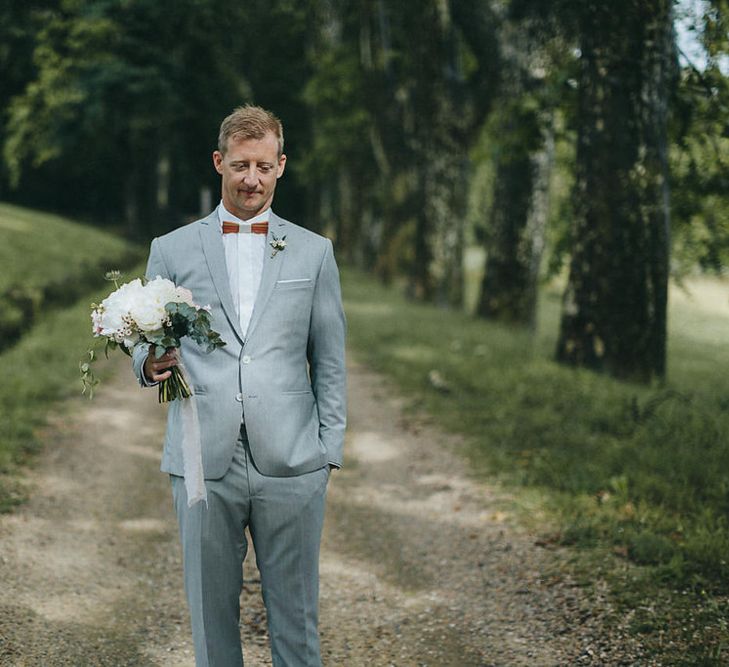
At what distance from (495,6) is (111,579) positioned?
14.5m

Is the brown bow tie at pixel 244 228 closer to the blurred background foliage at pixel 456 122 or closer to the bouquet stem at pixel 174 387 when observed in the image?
the bouquet stem at pixel 174 387

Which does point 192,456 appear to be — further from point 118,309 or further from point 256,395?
point 118,309

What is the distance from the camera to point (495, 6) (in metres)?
16.5

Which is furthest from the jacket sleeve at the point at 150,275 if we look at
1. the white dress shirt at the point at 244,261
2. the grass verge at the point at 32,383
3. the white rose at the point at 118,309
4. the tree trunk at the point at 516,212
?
the tree trunk at the point at 516,212

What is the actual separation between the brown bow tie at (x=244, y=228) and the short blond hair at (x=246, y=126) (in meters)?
0.26

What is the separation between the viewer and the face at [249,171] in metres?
2.98

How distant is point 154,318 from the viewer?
2.81 meters

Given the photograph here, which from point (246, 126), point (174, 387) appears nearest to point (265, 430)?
point (174, 387)

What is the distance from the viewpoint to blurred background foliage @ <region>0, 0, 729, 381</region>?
29.4 feet

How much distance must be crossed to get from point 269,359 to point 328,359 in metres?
0.25

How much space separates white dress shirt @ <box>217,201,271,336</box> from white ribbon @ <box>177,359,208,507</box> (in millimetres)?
332

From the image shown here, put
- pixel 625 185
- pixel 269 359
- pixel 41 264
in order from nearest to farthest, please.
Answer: pixel 269 359 < pixel 625 185 < pixel 41 264

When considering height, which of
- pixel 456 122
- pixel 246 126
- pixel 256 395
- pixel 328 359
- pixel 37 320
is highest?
pixel 456 122

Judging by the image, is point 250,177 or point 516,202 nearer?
point 250,177
